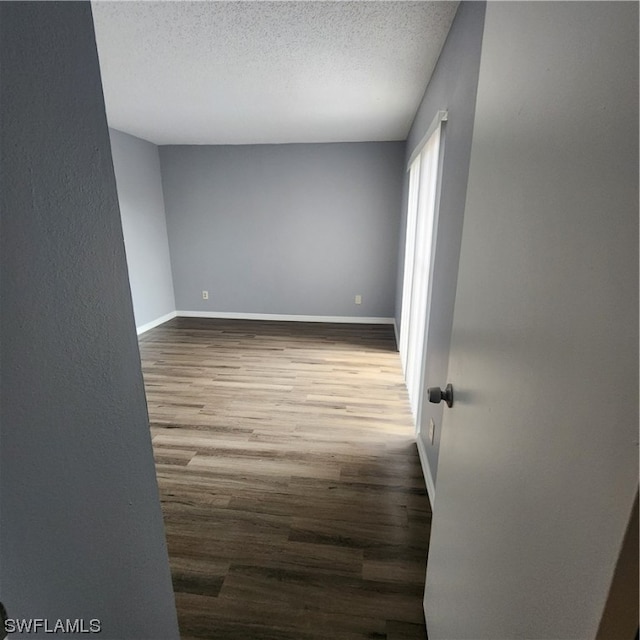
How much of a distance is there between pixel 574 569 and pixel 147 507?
869mm

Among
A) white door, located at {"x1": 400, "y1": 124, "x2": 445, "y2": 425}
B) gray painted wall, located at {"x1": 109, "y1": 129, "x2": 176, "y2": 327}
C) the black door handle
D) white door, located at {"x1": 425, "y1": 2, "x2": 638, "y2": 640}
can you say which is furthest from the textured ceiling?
the black door handle

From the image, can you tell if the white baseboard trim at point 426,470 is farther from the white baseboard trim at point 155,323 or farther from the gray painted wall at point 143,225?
the white baseboard trim at point 155,323

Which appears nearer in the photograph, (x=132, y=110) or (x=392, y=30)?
(x=392, y=30)

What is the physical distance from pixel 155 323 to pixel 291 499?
3.81 metres

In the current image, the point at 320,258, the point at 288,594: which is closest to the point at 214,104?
the point at 320,258

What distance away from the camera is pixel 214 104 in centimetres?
297

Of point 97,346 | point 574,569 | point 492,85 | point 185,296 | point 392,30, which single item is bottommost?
point 185,296

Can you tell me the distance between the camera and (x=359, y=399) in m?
2.96

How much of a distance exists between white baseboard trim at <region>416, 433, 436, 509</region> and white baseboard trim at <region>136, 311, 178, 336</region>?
3.74m

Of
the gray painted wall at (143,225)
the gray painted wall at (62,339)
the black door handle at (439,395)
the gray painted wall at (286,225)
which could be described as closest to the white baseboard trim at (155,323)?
the gray painted wall at (143,225)

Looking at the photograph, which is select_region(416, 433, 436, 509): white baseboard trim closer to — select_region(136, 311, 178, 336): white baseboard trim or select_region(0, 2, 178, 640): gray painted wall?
select_region(0, 2, 178, 640): gray painted wall

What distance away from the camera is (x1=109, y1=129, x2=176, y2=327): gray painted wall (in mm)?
4160

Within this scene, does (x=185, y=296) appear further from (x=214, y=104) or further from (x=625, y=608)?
(x=625, y=608)

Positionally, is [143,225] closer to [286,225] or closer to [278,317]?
[286,225]
